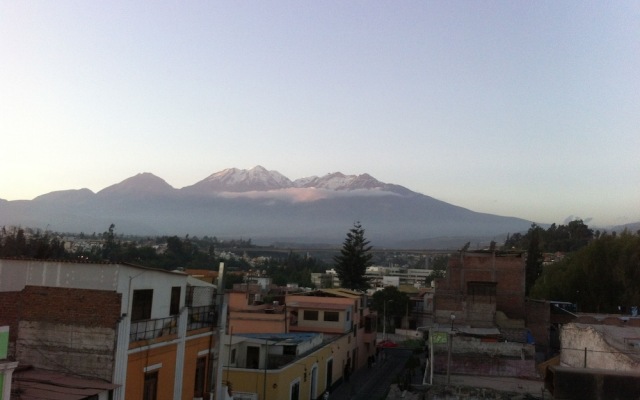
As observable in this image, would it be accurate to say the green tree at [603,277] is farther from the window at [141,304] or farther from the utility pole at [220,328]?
the window at [141,304]

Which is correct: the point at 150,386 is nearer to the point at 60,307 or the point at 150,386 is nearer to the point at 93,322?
the point at 93,322

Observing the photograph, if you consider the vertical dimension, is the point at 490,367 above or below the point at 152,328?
below

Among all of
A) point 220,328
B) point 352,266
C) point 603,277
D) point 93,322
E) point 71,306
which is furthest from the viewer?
point 352,266

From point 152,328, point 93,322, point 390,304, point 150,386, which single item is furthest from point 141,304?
point 390,304

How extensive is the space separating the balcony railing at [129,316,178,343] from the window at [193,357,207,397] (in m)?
2.07

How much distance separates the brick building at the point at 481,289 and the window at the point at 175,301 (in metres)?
25.4

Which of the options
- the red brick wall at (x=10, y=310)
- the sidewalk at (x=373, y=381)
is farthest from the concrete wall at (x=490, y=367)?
the red brick wall at (x=10, y=310)

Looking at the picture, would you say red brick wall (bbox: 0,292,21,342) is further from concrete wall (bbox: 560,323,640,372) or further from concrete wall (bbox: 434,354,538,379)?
concrete wall (bbox: 434,354,538,379)

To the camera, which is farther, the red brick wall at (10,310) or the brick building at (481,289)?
the brick building at (481,289)

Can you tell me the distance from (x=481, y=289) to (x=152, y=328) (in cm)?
2930

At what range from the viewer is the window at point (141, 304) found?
14289 mm

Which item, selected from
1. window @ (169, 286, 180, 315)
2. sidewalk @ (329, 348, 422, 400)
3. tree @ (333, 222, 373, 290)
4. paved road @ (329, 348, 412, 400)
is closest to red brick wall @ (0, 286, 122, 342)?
window @ (169, 286, 180, 315)

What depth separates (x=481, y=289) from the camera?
39.8 m

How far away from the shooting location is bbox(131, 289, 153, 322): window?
46.9ft
